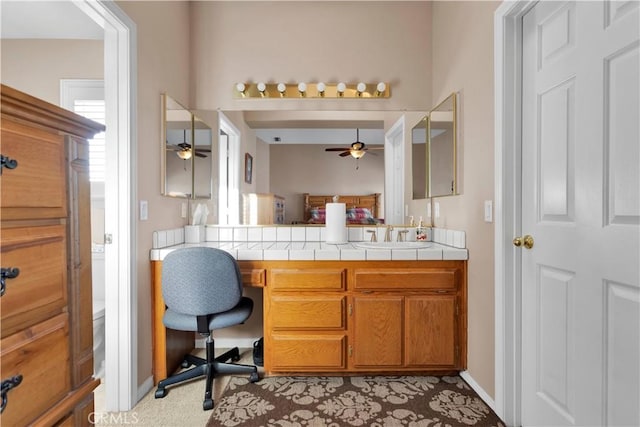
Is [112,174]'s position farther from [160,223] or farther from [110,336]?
[110,336]

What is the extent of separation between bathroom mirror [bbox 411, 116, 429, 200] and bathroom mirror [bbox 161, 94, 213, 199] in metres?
1.59

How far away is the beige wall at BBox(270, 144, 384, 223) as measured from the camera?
7.79 feet

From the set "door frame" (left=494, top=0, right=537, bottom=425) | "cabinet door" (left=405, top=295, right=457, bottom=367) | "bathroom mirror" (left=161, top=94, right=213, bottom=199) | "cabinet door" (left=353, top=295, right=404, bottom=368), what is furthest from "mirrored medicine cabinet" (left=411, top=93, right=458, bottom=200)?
"bathroom mirror" (left=161, top=94, right=213, bottom=199)

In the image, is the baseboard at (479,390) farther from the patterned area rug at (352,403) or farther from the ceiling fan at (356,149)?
the ceiling fan at (356,149)

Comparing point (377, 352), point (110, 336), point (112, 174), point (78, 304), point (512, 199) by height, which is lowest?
point (377, 352)

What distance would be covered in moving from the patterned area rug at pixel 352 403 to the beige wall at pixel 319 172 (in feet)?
4.22

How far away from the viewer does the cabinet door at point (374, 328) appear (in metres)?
1.92

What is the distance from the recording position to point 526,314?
1.51 m

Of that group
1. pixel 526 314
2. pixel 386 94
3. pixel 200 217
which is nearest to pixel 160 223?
pixel 200 217

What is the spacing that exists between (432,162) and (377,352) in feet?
4.53

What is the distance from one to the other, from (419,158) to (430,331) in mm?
1254

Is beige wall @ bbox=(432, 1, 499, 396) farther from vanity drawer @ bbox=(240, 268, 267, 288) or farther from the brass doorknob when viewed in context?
vanity drawer @ bbox=(240, 268, 267, 288)

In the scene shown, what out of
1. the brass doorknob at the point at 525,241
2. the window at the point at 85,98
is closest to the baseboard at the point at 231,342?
the window at the point at 85,98

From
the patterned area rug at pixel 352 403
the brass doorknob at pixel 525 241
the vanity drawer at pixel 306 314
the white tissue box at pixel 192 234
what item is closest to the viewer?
the brass doorknob at pixel 525 241
